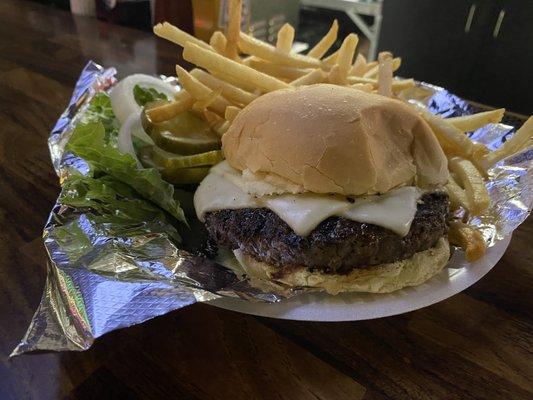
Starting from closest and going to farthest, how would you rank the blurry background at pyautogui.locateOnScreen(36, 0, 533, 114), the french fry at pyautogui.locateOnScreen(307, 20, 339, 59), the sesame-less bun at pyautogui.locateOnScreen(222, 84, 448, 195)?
the sesame-less bun at pyautogui.locateOnScreen(222, 84, 448, 195) → the french fry at pyautogui.locateOnScreen(307, 20, 339, 59) → the blurry background at pyautogui.locateOnScreen(36, 0, 533, 114)

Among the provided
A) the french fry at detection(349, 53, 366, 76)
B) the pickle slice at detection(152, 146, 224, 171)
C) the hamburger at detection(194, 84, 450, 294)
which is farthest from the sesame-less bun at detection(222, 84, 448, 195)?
the french fry at detection(349, 53, 366, 76)

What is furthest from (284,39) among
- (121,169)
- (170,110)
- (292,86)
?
(121,169)

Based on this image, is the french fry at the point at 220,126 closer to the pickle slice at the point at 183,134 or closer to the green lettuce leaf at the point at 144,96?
the pickle slice at the point at 183,134

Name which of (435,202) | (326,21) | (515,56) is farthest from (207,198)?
(326,21)

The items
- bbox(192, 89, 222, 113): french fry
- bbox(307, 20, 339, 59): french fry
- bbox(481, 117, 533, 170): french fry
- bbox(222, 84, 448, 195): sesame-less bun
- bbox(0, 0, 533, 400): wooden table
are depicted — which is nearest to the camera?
bbox(0, 0, 533, 400): wooden table

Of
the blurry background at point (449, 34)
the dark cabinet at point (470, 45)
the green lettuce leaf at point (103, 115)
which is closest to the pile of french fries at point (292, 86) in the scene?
the green lettuce leaf at point (103, 115)

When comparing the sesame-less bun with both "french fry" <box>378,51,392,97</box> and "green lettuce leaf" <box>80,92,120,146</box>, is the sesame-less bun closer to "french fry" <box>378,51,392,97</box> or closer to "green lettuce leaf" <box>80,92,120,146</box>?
"french fry" <box>378,51,392,97</box>
